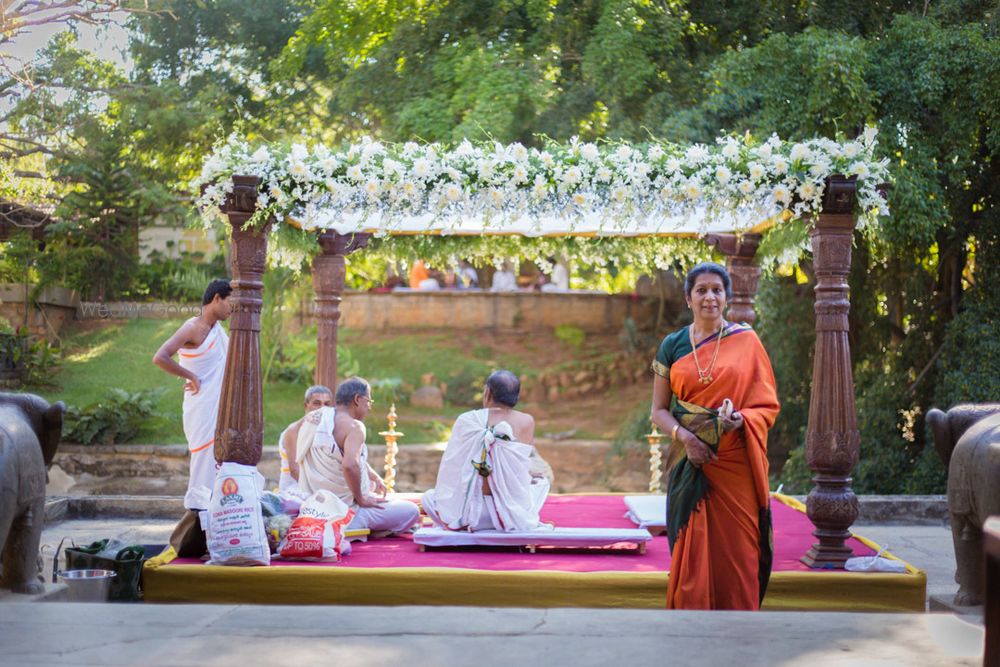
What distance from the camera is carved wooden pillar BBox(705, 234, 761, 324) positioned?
28.9 ft

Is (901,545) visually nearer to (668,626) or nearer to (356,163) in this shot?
(356,163)

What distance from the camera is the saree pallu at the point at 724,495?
16.2ft

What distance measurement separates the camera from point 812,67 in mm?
10508

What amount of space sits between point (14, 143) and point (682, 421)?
16.2 meters

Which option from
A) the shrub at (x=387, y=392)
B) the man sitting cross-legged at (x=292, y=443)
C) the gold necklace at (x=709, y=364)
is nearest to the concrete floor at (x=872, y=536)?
the man sitting cross-legged at (x=292, y=443)

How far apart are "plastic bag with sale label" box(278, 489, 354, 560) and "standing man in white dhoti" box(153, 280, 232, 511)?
1109 mm

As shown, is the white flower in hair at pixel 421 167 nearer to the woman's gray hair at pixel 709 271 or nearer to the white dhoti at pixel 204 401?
the white dhoti at pixel 204 401

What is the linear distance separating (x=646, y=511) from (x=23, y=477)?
4.51m

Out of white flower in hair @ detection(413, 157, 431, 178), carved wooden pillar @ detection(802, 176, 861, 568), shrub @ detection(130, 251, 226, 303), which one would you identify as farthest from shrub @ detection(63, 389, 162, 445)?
carved wooden pillar @ detection(802, 176, 861, 568)

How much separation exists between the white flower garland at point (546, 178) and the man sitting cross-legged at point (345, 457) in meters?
1.22

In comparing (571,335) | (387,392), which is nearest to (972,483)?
(387,392)

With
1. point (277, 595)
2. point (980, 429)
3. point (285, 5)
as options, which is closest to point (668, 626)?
point (980, 429)

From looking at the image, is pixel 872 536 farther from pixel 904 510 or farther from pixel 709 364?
pixel 709 364

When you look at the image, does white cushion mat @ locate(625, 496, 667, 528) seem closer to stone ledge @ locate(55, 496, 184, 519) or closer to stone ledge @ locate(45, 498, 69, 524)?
stone ledge @ locate(55, 496, 184, 519)
